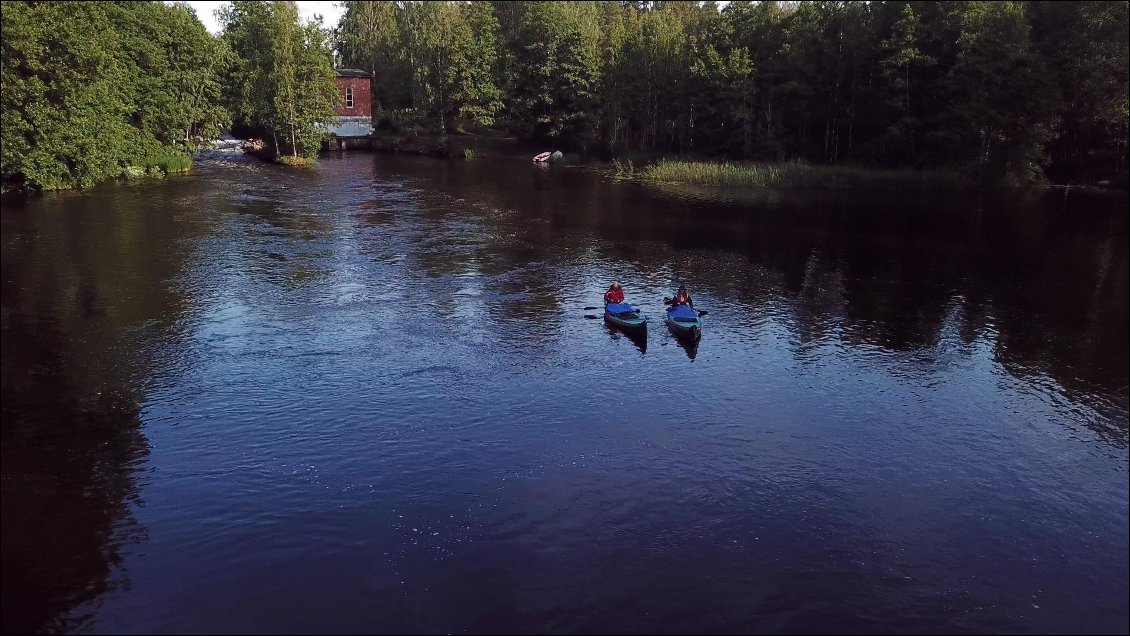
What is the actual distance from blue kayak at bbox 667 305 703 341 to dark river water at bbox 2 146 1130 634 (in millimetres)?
742

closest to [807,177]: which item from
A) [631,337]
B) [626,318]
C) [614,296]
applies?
[614,296]

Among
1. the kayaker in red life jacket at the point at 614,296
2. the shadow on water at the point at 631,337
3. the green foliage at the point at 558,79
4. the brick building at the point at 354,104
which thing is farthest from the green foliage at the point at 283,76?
the shadow on water at the point at 631,337

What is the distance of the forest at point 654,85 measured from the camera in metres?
58.8

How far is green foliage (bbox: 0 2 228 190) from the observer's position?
171 ft

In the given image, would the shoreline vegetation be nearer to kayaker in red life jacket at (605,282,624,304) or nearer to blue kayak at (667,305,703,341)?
kayaker in red life jacket at (605,282,624,304)

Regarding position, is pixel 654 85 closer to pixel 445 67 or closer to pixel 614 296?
pixel 445 67

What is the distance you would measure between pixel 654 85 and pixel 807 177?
2477cm

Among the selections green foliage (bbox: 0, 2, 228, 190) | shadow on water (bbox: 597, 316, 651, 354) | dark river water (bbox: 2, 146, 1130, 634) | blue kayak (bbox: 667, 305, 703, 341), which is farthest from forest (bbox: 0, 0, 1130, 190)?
blue kayak (bbox: 667, 305, 703, 341)

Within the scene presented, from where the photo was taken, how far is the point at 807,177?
75812 millimetres

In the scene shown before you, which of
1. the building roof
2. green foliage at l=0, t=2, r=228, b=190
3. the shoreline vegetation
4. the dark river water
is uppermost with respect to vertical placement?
the building roof

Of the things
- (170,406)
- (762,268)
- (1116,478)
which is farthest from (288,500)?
(762,268)

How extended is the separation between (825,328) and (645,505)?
16.8 m

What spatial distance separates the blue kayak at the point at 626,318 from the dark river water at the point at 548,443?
0.82 meters

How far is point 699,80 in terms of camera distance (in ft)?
284
